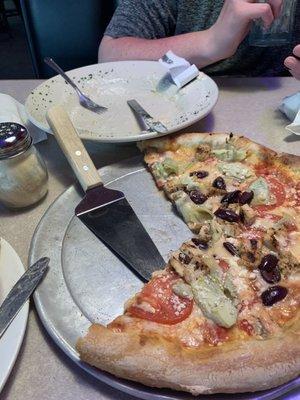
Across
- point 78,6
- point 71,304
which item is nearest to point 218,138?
point 71,304

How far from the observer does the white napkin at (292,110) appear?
1186 millimetres

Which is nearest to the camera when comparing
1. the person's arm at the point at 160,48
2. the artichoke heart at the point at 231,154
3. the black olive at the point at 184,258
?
the black olive at the point at 184,258

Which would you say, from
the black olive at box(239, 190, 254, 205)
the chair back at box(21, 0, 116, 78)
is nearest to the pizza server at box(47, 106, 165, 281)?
the black olive at box(239, 190, 254, 205)

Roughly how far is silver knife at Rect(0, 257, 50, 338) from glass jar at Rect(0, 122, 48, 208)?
7.7 inches

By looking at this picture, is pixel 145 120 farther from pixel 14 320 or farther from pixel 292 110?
pixel 14 320

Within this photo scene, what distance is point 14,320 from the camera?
770 mm

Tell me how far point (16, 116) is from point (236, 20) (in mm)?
656

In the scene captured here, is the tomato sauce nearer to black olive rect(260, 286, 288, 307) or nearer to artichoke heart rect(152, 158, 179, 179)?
black olive rect(260, 286, 288, 307)

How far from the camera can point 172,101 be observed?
1.27 metres

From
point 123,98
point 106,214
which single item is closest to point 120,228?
point 106,214

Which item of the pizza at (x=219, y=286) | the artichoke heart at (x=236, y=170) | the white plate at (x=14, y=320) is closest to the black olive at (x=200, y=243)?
the pizza at (x=219, y=286)

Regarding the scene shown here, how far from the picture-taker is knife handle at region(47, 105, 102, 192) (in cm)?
103

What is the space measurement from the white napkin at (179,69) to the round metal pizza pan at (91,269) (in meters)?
0.33

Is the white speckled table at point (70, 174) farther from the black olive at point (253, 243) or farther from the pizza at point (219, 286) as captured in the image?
the black olive at point (253, 243)
